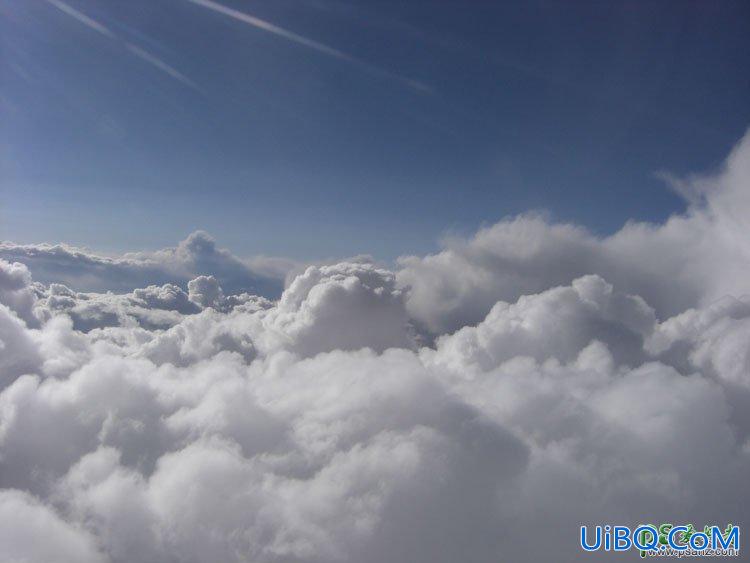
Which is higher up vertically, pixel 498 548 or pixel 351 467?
pixel 351 467

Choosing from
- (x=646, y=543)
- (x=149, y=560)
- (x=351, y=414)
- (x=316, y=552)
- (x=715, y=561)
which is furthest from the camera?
(x=351, y=414)

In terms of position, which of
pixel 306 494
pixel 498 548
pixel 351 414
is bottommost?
pixel 498 548

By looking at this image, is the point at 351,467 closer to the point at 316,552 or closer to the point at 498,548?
the point at 316,552

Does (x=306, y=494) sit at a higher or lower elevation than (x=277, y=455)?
lower

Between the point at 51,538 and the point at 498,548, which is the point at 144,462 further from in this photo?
the point at 498,548

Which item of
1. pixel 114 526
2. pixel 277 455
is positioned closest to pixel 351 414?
pixel 277 455

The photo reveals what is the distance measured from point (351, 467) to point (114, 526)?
305 feet

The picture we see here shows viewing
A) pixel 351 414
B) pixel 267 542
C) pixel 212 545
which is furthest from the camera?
pixel 351 414

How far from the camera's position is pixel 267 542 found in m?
127

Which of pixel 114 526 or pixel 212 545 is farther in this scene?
pixel 114 526

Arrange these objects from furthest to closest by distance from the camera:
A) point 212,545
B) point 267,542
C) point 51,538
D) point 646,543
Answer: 1. point 51,538
2. point 212,545
3. point 267,542
4. point 646,543

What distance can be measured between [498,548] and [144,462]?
157 m

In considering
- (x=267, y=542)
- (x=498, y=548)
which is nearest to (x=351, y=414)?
(x=267, y=542)

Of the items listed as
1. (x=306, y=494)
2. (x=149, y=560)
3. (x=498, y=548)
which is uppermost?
(x=306, y=494)
